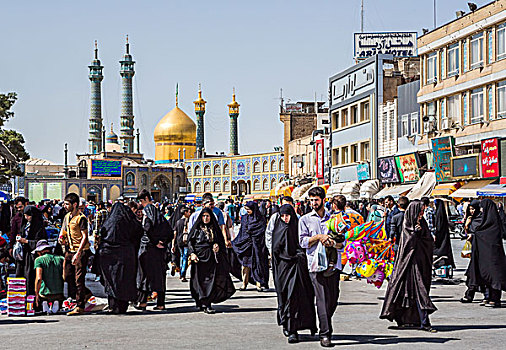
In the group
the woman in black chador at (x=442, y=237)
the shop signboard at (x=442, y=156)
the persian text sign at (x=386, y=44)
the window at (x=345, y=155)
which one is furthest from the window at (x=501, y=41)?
the persian text sign at (x=386, y=44)

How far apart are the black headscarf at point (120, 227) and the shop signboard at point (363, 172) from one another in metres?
30.1

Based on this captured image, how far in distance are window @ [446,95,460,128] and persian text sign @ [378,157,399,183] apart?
5380 mm

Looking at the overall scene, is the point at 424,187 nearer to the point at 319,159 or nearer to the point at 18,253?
the point at 319,159

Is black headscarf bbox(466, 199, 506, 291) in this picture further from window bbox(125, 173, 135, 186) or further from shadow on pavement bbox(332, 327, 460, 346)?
window bbox(125, 173, 135, 186)

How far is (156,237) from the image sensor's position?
32.9 ft

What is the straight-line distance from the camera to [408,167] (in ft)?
114

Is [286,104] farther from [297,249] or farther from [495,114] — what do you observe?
[297,249]

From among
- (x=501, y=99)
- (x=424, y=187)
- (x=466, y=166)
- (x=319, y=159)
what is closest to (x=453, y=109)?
(x=466, y=166)

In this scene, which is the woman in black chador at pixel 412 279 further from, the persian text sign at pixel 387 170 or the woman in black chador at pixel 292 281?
the persian text sign at pixel 387 170

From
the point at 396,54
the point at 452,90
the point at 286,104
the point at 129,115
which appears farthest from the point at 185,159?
the point at 452,90

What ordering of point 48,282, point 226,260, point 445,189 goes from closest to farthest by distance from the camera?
point 48,282 → point 226,260 → point 445,189

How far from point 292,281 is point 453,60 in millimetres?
24991

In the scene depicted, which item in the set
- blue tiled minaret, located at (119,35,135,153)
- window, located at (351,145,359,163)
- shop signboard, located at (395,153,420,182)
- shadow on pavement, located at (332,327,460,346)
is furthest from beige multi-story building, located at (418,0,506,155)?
blue tiled minaret, located at (119,35,135,153)

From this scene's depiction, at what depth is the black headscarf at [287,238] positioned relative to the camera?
303 inches
